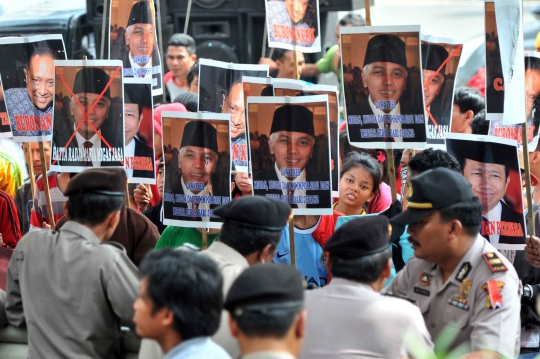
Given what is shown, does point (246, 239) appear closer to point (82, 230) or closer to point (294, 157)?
point (82, 230)

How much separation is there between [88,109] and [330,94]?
1164 millimetres

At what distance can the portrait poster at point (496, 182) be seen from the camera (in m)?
3.71

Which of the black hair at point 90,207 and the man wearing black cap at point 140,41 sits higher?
the man wearing black cap at point 140,41

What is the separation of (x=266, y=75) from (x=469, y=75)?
231 inches

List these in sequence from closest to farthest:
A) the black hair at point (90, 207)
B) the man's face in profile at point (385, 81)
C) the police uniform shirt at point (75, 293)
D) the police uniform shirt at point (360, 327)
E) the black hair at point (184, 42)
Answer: the police uniform shirt at point (360, 327)
the police uniform shirt at point (75, 293)
the black hair at point (90, 207)
the man's face in profile at point (385, 81)
the black hair at point (184, 42)

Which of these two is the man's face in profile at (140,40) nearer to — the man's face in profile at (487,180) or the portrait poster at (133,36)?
the portrait poster at (133,36)

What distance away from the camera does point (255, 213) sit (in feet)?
9.68

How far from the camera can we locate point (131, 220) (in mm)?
3941

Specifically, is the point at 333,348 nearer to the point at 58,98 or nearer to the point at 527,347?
the point at 527,347

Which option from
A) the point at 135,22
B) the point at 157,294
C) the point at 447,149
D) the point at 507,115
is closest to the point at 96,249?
the point at 157,294

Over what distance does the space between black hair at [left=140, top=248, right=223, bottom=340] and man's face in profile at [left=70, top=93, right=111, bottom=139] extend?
2070mm

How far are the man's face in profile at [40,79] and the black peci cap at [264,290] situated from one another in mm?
2543

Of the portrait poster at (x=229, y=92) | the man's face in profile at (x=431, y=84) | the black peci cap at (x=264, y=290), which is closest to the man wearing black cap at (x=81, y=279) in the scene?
the black peci cap at (x=264, y=290)

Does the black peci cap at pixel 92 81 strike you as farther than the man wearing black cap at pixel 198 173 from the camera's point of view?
Yes
